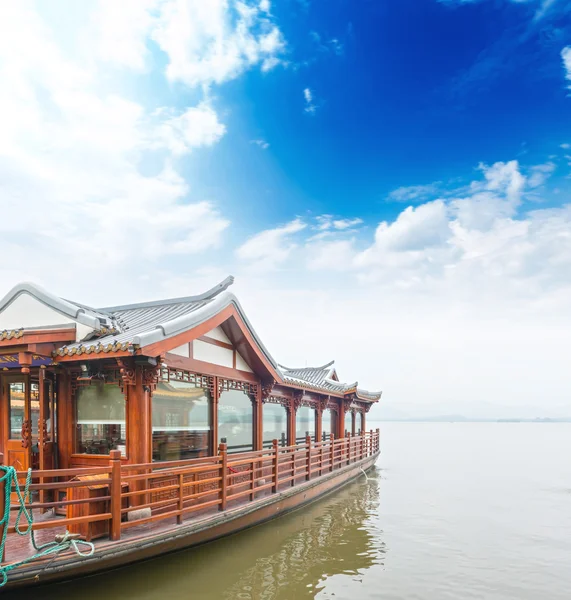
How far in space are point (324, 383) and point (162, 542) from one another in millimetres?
9884

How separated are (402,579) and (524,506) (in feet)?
24.6

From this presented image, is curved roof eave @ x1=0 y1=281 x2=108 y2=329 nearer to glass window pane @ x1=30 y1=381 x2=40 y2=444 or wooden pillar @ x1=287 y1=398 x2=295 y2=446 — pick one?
glass window pane @ x1=30 y1=381 x2=40 y2=444

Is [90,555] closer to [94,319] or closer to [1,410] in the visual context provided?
[94,319]

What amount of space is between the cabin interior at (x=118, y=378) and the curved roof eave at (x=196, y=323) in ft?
0.06

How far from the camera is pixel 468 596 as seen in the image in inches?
250

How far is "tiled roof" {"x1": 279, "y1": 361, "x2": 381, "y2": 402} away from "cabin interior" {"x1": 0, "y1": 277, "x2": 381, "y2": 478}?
3329mm

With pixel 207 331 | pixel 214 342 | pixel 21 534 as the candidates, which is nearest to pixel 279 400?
pixel 214 342

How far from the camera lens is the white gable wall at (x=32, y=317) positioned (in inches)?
291

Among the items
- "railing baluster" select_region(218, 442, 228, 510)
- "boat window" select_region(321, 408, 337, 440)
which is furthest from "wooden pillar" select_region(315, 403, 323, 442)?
"railing baluster" select_region(218, 442, 228, 510)

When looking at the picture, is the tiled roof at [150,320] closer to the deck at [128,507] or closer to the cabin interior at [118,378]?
the cabin interior at [118,378]

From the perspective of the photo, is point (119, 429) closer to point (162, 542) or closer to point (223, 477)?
point (223, 477)

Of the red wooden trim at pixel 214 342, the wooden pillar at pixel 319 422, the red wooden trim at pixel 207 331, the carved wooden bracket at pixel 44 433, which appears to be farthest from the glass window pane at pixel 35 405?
the wooden pillar at pixel 319 422

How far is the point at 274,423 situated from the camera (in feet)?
40.7

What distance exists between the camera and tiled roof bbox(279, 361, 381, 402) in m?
13.5
